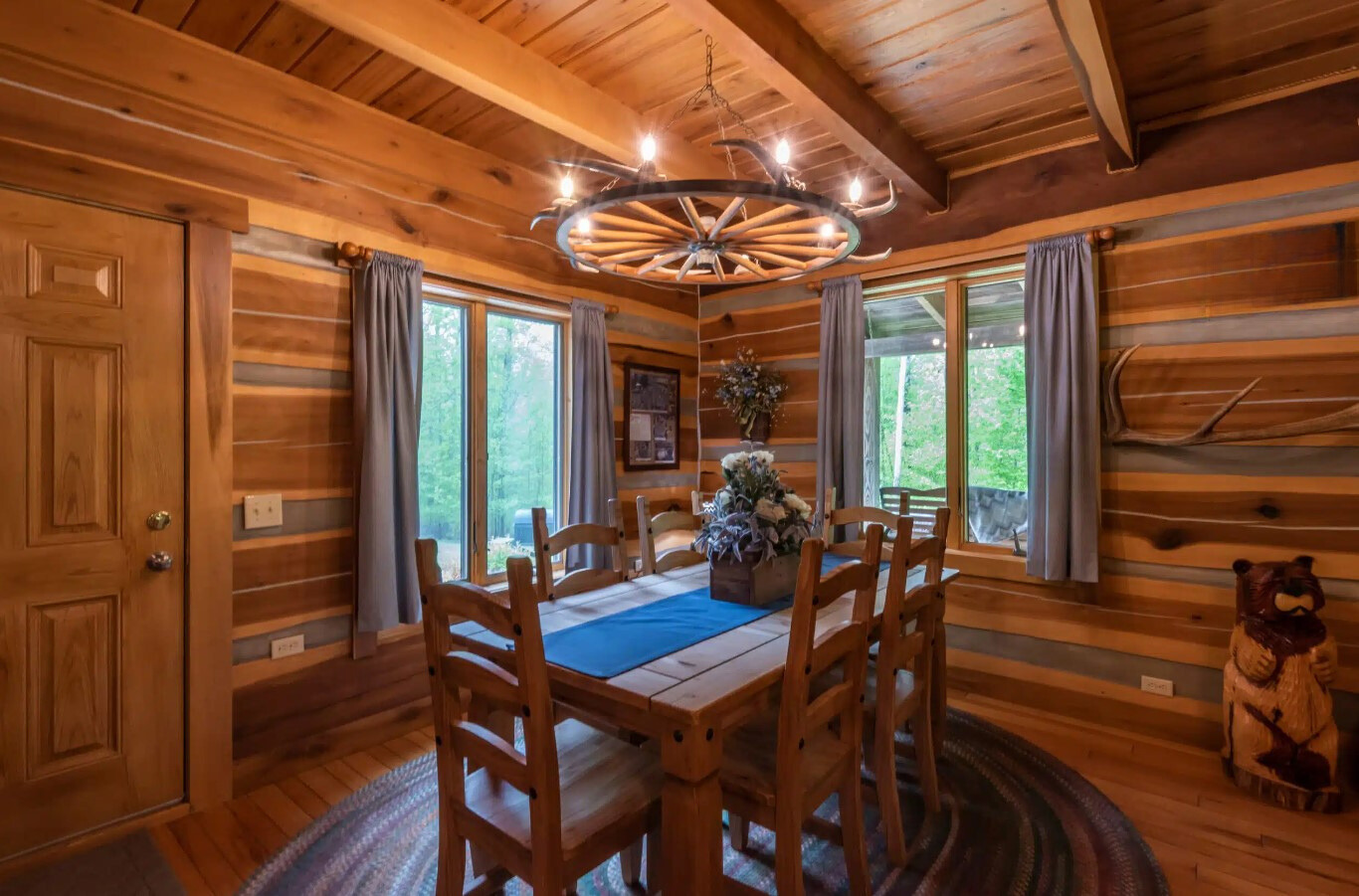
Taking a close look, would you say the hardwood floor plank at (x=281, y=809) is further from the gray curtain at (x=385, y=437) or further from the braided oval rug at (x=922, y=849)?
the gray curtain at (x=385, y=437)

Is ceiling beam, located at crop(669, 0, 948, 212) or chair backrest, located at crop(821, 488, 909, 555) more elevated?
ceiling beam, located at crop(669, 0, 948, 212)

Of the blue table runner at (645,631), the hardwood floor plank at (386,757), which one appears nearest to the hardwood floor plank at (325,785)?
the hardwood floor plank at (386,757)

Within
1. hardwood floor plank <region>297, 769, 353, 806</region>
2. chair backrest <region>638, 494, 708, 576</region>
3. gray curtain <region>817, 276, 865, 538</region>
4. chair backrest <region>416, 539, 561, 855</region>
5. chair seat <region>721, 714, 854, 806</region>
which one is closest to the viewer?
chair backrest <region>416, 539, 561, 855</region>

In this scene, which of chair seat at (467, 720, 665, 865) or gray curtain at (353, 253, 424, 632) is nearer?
chair seat at (467, 720, 665, 865)

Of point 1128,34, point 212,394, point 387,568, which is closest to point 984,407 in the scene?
point 1128,34

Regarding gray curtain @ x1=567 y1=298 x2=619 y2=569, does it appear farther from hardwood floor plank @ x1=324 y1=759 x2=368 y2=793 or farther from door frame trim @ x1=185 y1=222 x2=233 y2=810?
door frame trim @ x1=185 y1=222 x2=233 y2=810

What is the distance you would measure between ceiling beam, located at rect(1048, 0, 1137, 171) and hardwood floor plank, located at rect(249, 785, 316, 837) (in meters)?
3.61

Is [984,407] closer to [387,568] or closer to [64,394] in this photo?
[387,568]

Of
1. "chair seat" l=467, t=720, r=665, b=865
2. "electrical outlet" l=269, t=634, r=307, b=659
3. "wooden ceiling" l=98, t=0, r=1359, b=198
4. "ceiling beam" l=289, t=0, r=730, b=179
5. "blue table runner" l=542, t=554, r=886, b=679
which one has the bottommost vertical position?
"chair seat" l=467, t=720, r=665, b=865

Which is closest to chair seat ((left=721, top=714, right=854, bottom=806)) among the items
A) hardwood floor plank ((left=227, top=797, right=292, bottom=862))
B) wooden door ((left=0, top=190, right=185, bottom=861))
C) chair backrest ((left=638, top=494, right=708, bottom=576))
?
chair backrest ((left=638, top=494, right=708, bottom=576))

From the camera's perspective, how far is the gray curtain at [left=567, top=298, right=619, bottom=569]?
3.66 meters

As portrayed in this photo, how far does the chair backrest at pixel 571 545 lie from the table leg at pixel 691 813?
103 cm

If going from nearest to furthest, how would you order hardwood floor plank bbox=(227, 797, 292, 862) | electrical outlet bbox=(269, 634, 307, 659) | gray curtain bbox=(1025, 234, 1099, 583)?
hardwood floor plank bbox=(227, 797, 292, 862), electrical outlet bbox=(269, 634, 307, 659), gray curtain bbox=(1025, 234, 1099, 583)

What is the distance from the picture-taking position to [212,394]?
2.40m
